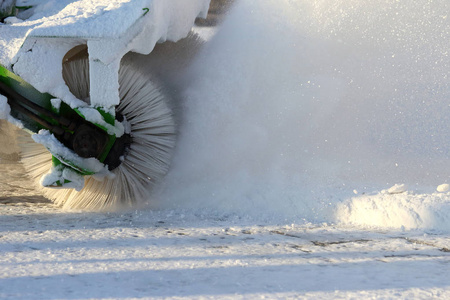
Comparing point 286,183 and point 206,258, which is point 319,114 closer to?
point 286,183

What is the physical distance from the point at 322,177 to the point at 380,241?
95cm

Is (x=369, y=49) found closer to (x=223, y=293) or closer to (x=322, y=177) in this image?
(x=322, y=177)

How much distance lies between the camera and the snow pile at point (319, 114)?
278 centimetres

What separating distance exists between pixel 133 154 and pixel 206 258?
1054 mm

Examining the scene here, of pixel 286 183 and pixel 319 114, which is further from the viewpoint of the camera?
pixel 319 114

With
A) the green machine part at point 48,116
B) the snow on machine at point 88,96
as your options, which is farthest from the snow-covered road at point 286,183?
the green machine part at point 48,116

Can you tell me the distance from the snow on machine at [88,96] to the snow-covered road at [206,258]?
202 millimetres

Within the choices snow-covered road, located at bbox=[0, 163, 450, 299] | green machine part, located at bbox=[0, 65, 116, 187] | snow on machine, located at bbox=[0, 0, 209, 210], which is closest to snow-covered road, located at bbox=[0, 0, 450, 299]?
snow-covered road, located at bbox=[0, 163, 450, 299]

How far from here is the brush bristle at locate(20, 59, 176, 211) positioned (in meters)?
2.79

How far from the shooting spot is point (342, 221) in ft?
8.43

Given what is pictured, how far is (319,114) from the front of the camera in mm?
3531

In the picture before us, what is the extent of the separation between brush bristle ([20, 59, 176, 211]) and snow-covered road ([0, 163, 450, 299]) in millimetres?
138

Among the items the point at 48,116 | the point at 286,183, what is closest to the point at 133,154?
the point at 48,116

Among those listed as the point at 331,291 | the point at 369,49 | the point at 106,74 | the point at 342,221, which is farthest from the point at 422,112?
the point at 331,291
